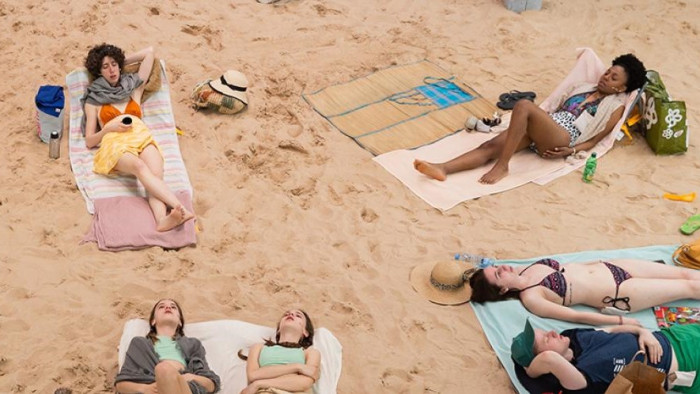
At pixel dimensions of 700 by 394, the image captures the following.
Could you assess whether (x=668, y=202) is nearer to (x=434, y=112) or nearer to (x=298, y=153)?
(x=434, y=112)

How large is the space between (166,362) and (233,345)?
2.50ft

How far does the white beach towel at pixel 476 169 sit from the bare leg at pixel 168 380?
278cm

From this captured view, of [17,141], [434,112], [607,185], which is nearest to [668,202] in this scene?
[607,185]

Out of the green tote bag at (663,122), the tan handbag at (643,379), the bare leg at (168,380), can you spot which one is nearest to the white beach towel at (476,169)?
the green tote bag at (663,122)

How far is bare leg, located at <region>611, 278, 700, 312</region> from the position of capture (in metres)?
4.96

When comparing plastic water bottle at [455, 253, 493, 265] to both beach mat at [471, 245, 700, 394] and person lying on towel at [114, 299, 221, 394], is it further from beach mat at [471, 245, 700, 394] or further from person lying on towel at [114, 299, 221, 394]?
person lying on towel at [114, 299, 221, 394]

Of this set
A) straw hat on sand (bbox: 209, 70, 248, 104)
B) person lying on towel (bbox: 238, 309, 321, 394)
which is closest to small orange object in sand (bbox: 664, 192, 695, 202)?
person lying on towel (bbox: 238, 309, 321, 394)

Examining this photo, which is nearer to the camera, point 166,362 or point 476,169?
point 166,362

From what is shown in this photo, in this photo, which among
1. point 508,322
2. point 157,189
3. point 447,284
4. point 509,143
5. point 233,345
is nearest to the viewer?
point 233,345

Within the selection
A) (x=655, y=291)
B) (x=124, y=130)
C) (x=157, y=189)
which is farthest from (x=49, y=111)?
(x=655, y=291)

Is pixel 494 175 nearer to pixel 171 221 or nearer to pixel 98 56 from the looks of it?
pixel 171 221

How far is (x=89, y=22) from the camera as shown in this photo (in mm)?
7828

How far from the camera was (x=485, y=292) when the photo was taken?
5051mm

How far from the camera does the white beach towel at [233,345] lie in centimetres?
448
